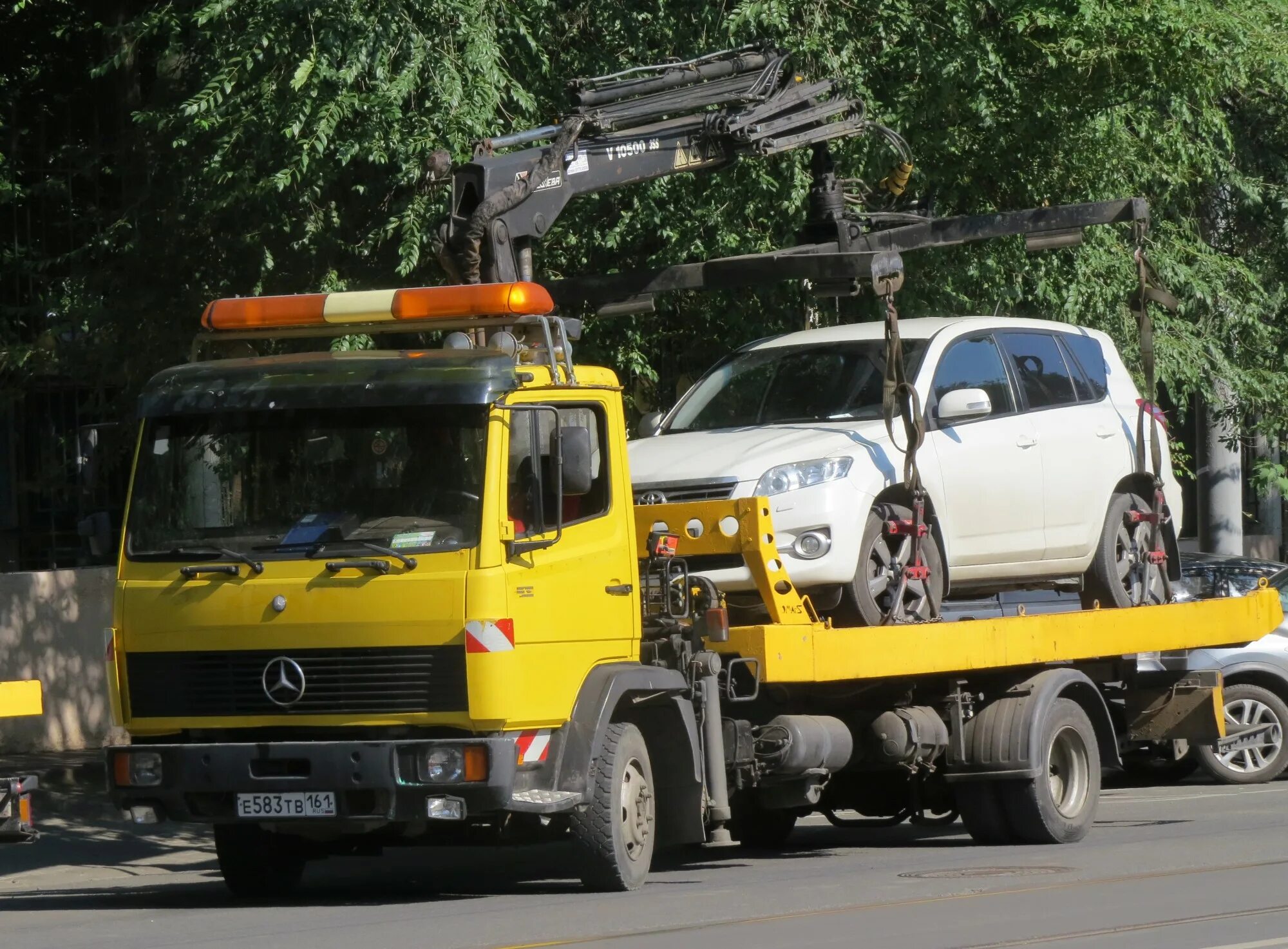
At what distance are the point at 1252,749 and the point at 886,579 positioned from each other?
5.46 metres

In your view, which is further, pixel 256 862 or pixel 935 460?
pixel 935 460

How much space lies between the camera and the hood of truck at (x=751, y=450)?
988 cm

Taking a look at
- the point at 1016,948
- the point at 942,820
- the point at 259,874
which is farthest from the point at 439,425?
the point at 942,820

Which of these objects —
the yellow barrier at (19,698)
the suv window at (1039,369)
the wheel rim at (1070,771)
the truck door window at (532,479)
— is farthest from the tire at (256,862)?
the suv window at (1039,369)

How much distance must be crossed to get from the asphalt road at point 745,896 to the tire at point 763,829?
4.1 inches

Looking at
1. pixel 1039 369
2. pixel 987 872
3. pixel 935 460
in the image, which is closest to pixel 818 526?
pixel 935 460

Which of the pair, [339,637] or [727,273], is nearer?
[339,637]

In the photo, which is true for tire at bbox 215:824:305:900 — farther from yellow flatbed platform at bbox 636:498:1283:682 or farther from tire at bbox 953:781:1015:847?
tire at bbox 953:781:1015:847

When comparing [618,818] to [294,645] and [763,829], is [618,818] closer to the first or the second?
[294,645]

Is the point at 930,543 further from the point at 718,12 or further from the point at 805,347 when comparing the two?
the point at 718,12

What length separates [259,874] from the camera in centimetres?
977

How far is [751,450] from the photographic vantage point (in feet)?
32.8

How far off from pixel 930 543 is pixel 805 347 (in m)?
1.47

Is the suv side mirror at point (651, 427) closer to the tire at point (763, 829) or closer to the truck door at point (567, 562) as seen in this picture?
the truck door at point (567, 562)
